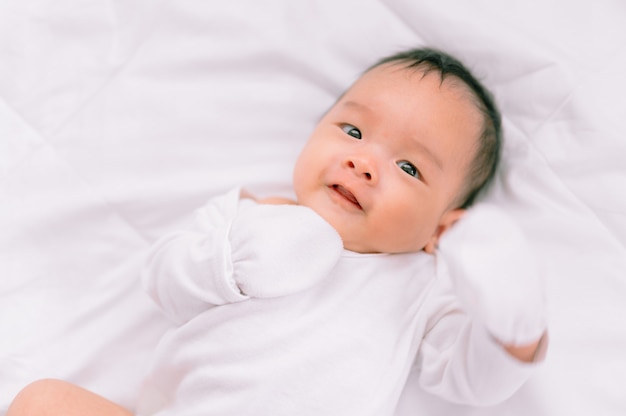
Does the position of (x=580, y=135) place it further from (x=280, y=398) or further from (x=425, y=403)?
(x=280, y=398)

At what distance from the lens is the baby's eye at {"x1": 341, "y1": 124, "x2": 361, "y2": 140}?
4.54 ft

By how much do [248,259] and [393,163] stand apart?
292 mm

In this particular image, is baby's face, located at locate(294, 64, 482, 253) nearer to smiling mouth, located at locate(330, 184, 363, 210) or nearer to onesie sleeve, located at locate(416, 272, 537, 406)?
smiling mouth, located at locate(330, 184, 363, 210)

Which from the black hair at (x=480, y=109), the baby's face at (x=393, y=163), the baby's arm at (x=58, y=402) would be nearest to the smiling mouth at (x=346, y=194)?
the baby's face at (x=393, y=163)

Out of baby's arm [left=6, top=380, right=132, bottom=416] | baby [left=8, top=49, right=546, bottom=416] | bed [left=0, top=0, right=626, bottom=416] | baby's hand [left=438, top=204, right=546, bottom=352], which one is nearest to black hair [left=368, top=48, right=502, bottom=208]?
baby [left=8, top=49, right=546, bottom=416]

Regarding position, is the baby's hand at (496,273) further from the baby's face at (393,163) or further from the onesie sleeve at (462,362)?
the baby's face at (393,163)

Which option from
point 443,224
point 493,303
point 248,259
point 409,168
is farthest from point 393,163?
point 493,303

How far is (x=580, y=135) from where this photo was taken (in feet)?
Result: 4.92

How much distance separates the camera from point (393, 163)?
1340 millimetres

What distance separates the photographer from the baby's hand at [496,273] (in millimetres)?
1007

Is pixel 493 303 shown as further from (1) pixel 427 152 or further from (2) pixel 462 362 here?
(1) pixel 427 152

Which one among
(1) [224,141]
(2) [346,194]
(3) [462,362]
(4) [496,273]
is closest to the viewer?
(4) [496,273]

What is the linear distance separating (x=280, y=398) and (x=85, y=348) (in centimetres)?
41

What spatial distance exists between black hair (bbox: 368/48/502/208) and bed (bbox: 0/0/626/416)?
0.11m
